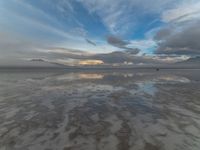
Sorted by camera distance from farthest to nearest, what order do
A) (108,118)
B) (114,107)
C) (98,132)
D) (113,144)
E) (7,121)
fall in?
(114,107), (108,118), (7,121), (98,132), (113,144)

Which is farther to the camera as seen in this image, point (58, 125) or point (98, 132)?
point (58, 125)

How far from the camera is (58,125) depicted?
21.5 ft

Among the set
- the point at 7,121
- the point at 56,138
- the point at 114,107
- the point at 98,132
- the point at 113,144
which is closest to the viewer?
the point at 113,144

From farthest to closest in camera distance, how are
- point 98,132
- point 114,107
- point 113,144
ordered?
point 114,107 < point 98,132 < point 113,144

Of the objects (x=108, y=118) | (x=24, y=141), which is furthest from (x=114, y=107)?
(x=24, y=141)

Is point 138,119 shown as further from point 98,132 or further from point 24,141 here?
point 24,141

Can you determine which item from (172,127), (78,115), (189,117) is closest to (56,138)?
(78,115)

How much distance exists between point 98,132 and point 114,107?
3.84m

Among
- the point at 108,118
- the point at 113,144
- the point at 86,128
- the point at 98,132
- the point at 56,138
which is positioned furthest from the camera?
the point at 108,118

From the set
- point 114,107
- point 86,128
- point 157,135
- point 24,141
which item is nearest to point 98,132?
point 86,128

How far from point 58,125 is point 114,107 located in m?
4.11

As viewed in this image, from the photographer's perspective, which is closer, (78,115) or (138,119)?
(138,119)

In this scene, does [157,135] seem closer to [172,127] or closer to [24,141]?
[172,127]

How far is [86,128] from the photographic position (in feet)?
20.6
